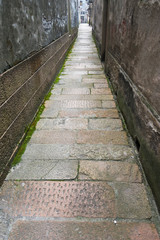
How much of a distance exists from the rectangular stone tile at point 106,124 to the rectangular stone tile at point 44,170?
2.84ft

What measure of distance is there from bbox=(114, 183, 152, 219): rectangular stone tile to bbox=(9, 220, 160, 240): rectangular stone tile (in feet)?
0.26

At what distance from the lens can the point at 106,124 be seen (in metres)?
2.76

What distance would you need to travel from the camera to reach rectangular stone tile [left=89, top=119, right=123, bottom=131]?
2658mm

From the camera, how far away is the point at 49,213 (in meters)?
1.50

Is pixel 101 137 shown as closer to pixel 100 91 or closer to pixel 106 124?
pixel 106 124

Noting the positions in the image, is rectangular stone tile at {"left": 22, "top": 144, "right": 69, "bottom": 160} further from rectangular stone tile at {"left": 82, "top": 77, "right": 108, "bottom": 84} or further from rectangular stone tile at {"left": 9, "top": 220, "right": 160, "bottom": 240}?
rectangular stone tile at {"left": 82, "top": 77, "right": 108, "bottom": 84}

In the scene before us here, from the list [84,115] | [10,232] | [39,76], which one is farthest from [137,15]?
[10,232]

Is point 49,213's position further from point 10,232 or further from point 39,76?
point 39,76

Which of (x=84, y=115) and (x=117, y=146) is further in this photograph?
(x=84, y=115)

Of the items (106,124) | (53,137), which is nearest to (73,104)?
(106,124)

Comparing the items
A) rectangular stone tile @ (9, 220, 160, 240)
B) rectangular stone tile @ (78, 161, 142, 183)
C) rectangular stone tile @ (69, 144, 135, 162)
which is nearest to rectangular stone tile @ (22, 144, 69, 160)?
rectangular stone tile @ (69, 144, 135, 162)

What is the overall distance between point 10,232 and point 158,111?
1721mm

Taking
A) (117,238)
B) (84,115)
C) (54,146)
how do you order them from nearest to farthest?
(117,238), (54,146), (84,115)

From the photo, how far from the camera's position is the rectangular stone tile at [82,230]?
52.2 inches
